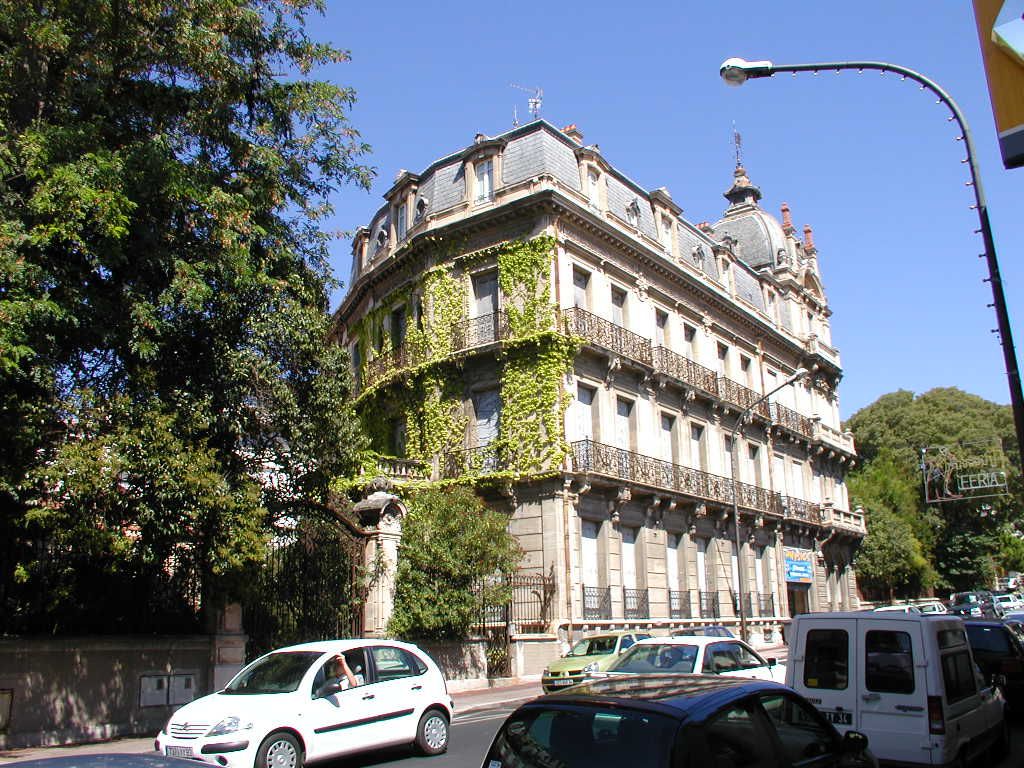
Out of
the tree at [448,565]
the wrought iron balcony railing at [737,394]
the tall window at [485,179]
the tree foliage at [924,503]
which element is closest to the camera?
the tree at [448,565]

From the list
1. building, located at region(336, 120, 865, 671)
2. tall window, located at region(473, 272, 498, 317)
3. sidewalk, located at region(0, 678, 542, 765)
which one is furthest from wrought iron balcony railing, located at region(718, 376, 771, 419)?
sidewalk, located at region(0, 678, 542, 765)

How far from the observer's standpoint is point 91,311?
527 inches

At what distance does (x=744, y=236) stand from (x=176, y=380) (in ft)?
122

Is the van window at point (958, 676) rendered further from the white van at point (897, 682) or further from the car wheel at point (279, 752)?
the car wheel at point (279, 752)

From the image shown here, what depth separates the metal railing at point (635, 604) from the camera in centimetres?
2716

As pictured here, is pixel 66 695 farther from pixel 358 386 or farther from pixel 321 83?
pixel 358 386

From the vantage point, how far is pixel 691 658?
12281 millimetres

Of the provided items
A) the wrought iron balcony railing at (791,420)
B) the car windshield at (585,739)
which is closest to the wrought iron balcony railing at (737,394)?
the wrought iron balcony railing at (791,420)

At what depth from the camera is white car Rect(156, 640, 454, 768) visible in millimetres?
9712

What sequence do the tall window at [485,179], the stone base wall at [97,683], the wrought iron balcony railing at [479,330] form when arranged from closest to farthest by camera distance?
the stone base wall at [97,683]
the wrought iron balcony railing at [479,330]
the tall window at [485,179]

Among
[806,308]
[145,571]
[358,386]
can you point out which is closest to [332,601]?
[145,571]

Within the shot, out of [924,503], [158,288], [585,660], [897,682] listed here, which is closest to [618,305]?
[585,660]

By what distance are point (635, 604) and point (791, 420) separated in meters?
17.3

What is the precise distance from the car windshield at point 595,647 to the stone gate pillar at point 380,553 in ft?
13.8
